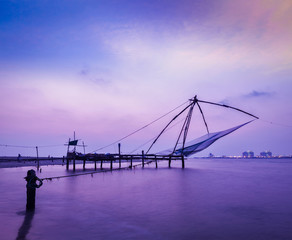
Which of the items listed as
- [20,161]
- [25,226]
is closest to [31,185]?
[25,226]

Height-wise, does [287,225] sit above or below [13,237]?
below

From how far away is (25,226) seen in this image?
6766mm

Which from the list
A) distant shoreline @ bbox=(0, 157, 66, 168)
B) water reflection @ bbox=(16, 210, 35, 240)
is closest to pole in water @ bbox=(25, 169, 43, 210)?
water reflection @ bbox=(16, 210, 35, 240)

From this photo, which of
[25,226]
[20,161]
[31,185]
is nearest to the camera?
[25,226]

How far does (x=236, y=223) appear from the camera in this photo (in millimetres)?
7508

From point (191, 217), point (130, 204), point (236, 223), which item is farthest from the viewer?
point (130, 204)

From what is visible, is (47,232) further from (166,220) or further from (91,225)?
(166,220)

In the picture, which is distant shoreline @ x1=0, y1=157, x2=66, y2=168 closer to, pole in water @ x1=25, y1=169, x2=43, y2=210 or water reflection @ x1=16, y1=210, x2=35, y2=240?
pole in water @ x1=25, y1=169, x2=43, y2=210

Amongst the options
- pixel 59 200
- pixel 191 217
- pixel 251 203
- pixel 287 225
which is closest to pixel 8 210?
pixel 59 200

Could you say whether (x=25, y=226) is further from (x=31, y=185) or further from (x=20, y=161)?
(x=20, y=161)

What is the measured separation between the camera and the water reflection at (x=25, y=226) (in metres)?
5.98

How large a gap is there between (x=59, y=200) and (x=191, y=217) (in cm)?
668

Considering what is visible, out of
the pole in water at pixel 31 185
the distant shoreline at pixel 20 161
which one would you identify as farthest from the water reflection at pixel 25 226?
the distant shoreline at pixel 20 161

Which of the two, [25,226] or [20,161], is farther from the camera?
[20,161]
